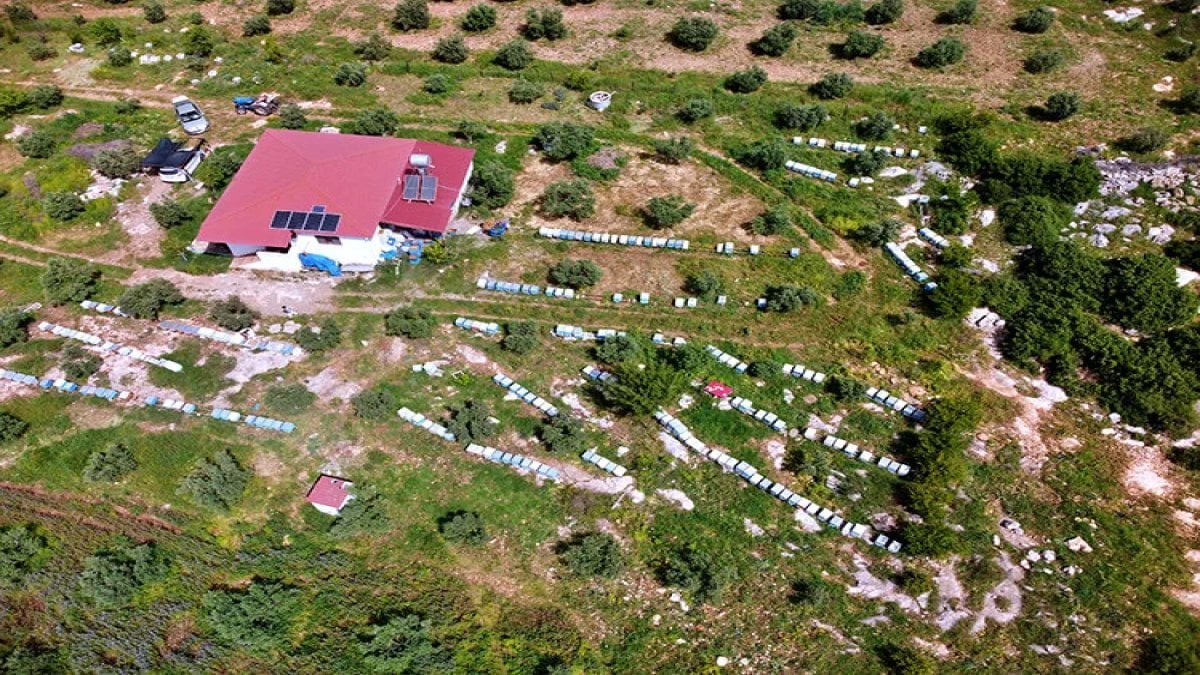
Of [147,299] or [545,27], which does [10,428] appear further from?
[545,27]

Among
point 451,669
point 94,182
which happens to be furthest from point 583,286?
point 94,182

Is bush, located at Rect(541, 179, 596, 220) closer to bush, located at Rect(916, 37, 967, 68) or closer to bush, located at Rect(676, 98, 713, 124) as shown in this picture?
bush, located at Rect(676, 98, 713, 124)

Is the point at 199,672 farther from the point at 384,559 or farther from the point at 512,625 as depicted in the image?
the point at 512,625

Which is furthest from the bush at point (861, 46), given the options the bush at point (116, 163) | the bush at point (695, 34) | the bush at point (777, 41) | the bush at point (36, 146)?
the bush at point (36, 146)

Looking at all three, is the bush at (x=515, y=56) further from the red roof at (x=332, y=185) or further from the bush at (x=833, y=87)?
the bush at (x=833, y=87)

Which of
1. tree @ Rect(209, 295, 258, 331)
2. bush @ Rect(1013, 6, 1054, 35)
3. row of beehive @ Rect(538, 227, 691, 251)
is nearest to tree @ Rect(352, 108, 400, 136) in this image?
row of beehive @ Rect(538, 227, 691, 251)

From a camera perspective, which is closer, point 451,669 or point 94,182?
point 451,669
